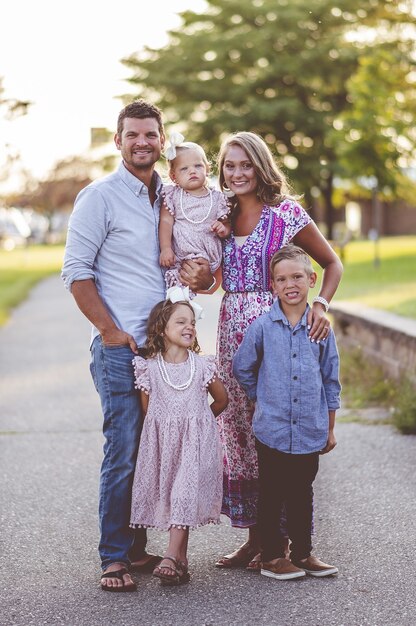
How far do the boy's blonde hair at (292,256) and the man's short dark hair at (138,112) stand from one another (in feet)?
2.45

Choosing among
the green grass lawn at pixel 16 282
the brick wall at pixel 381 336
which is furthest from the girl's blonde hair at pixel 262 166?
the green grass lawn at pixel 16 282

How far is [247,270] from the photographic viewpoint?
4789 mm

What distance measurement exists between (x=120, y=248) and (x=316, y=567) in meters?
1.59

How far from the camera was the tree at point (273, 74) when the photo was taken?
124 ft

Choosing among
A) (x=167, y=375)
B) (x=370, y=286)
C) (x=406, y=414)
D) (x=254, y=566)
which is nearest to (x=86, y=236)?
(x=167, y=375)

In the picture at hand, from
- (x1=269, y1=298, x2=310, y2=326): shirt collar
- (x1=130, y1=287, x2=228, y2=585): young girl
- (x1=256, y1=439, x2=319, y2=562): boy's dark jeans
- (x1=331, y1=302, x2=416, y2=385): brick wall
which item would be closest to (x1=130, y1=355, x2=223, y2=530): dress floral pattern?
(x1=130, y1=287, x2=228, y2=585): young girl

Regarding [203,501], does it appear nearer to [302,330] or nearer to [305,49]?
[302,330]

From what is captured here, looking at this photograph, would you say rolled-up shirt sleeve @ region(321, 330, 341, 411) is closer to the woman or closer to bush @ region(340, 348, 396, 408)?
the woman

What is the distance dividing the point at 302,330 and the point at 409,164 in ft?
89.2

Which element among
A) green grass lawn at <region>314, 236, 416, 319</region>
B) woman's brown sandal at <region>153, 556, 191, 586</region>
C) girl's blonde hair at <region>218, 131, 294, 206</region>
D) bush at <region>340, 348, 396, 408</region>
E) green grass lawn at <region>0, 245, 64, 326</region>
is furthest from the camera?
green grass lawn at <region>0, 245, 64, 326</region>

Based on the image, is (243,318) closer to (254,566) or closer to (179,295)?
(179,295)

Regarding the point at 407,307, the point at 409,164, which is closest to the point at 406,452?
the point at 407,307

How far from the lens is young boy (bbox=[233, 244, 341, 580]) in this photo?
457cm

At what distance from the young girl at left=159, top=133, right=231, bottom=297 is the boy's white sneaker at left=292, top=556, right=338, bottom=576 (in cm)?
132
